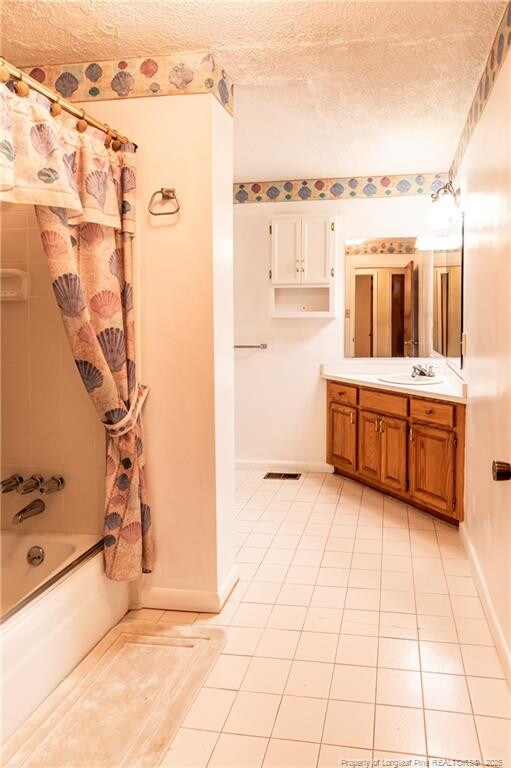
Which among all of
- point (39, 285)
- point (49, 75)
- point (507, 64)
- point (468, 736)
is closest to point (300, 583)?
point (468, 736)

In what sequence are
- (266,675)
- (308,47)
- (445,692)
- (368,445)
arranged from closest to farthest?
(445,692) → (266,675) → (308,47) → (368,445)

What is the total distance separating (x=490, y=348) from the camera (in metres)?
2.52

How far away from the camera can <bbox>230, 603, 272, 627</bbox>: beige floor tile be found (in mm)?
2498

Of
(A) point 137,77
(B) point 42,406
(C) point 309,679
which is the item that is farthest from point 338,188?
(C) point 309,679

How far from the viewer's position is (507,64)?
2.16 m

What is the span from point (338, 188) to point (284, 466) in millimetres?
2251

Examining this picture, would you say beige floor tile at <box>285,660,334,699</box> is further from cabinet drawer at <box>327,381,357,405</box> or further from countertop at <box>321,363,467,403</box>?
cabinet drawer at <box>327,381,357,405</box>

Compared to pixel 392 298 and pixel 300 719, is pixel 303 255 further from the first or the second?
pixel 300 719

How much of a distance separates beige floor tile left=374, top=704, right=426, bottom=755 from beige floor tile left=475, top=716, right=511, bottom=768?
166mm

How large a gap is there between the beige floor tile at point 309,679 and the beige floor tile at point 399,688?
0.17 m

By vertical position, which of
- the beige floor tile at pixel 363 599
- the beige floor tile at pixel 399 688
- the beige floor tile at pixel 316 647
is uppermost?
the beige floor tile at pixel 363 599

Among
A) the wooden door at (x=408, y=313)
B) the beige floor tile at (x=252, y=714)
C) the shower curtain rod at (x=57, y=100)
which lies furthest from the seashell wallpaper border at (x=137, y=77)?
the wooden door at (x=408, y=313)

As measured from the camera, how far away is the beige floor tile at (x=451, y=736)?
172 centimetres

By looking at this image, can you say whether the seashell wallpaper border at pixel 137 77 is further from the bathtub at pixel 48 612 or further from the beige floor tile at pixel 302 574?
the beige floor tile at pixel 302 574
